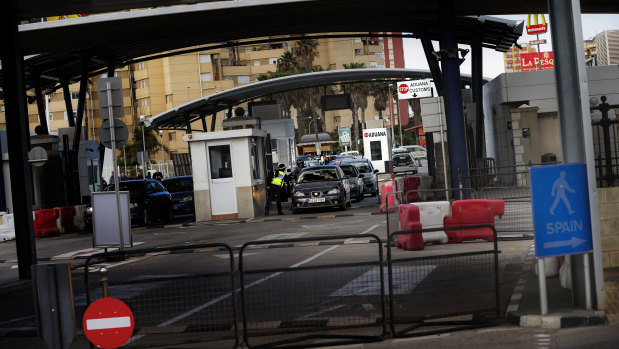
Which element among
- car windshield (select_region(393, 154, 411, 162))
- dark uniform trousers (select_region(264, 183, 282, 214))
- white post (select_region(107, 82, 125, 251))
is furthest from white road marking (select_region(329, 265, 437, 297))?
car windshield (select_region(393, 154, 411, 162))

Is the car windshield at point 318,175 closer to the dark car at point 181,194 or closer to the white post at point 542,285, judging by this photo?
the dark car at point 181,194

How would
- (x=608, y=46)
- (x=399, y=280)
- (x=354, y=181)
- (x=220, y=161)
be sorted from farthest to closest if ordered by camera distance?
(x=608, y=46)
(x=354, y=181)
(x=220, y=161)
(x=399, y=280)

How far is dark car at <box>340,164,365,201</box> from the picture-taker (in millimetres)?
34625

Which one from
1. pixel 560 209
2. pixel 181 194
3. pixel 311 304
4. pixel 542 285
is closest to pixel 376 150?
pixel 181 194

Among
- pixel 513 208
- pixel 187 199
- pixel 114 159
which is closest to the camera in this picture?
pixel 513 208

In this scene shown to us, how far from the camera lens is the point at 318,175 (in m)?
30.3

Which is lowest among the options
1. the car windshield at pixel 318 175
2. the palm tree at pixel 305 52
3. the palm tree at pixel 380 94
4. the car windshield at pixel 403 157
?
the car windshield at pixel 318 175

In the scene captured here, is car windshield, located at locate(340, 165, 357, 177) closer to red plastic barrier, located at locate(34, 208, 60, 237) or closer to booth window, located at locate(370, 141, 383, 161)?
red plastic barrier, located at locate(34, 208, 60, 237)

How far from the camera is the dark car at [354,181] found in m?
34.6

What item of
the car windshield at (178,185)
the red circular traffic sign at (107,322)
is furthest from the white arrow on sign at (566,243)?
the car windshield at (178,185)

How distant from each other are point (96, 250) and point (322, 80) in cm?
2448

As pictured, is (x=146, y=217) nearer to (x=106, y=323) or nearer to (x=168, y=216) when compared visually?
(x=168, y=216)

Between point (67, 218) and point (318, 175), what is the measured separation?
8.59 metres

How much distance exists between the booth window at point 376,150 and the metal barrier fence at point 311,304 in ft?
159
